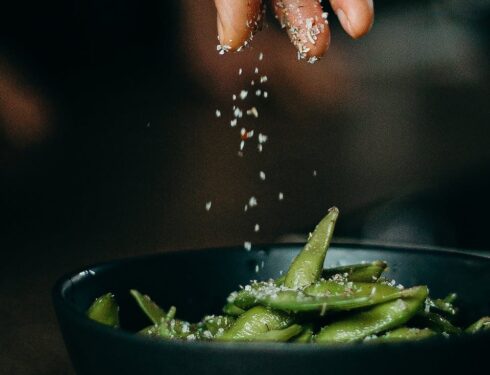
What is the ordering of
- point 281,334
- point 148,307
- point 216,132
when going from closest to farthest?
point 281,334
point 148,307
point 216,132

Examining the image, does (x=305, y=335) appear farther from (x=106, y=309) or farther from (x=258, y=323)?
(x=106, y=309)

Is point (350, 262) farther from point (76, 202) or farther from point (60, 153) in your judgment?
point (60, 153)

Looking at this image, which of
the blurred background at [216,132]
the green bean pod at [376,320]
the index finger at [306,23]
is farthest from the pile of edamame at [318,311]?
the blurred background at [216,132]

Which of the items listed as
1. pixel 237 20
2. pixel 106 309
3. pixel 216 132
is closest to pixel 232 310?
pixel 106 309

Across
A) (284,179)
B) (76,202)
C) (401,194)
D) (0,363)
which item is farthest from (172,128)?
(0,363)

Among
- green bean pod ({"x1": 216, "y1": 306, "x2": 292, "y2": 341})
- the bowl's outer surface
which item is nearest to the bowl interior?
the bowl's outer surface
